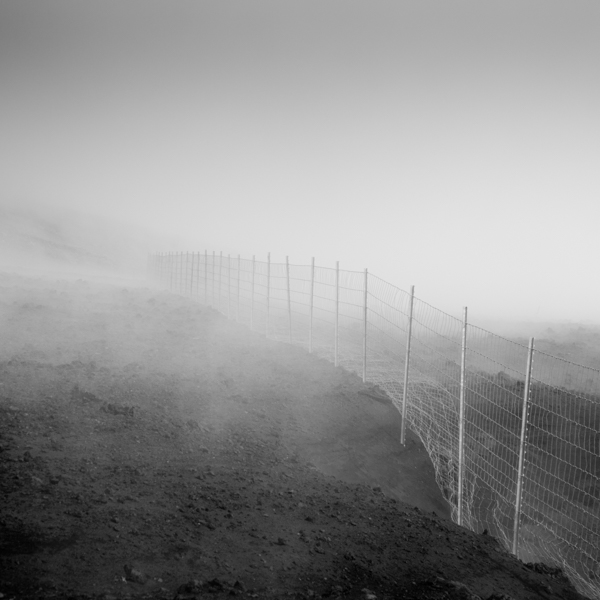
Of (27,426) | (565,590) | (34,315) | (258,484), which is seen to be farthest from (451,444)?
(34,315)

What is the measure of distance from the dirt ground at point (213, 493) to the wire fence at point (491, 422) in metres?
0.72

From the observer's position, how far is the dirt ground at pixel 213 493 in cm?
367

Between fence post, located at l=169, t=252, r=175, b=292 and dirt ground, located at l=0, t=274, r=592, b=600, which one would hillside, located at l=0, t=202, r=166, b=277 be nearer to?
fence post, located at l=169, t=252, r=175, b=292

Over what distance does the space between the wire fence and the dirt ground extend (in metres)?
0.72

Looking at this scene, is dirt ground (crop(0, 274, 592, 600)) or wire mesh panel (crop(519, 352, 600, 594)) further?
wire mesh panel (crop(519, 352, 600, 594))

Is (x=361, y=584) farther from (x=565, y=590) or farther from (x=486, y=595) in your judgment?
(x=565, y=590)

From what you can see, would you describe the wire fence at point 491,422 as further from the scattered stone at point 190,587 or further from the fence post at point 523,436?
the scattered stone at point 190,587

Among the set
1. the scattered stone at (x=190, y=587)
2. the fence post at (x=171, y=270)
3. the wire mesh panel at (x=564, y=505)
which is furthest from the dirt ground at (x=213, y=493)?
the fence post at (x=171, y=270)

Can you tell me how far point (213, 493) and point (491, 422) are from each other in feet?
26.0

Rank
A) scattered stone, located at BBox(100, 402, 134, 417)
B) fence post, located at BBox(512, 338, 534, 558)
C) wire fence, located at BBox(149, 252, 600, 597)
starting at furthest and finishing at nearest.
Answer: scattered stone, located at BBox(100, 402, 134, 417), wire fence, located at BBox(149, 252, 600, 597), fence post, located at BBox(512, 338, 534, 558)

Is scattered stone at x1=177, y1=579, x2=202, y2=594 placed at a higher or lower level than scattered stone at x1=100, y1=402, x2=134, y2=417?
higher

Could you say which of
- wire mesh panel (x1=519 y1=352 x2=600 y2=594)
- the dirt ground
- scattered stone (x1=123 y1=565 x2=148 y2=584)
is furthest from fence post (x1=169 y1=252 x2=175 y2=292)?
scattered stone (x1=123 y1=565 x2=148 y2=584)

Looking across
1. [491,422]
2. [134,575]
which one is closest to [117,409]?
[134,575]

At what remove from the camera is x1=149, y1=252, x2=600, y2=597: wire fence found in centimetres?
670
